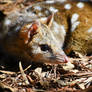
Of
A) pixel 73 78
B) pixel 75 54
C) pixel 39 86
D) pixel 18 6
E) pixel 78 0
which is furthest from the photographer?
pixel 18 6

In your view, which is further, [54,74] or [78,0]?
[78,0]

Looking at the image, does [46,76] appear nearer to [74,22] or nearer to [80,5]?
[74,22]

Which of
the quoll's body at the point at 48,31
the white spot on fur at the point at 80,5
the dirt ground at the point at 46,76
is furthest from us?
the white spot on fur at the point at 80,5

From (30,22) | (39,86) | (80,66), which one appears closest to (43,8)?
(30,22)

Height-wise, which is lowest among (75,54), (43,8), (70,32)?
(75,54)

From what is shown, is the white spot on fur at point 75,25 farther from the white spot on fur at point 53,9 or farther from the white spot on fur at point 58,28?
the white spot on fur at point 53,9

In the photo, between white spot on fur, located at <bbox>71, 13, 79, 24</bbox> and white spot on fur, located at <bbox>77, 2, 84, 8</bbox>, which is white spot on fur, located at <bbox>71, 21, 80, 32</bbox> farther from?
white spot on fur, located at <bbox>77, 2, 84, 8</bbox>

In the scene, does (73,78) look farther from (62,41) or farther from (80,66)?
(62,41)

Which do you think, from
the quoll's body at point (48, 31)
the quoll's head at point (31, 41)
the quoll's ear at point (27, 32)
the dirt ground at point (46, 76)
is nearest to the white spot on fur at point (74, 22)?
the quoll's body at point (48, 31)

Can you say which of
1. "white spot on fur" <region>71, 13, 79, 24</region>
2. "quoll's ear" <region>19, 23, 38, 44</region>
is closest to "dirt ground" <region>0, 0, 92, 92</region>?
"quoll's ear" <region>19, 23, 38, 44</region>
